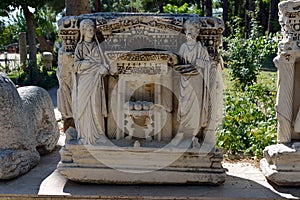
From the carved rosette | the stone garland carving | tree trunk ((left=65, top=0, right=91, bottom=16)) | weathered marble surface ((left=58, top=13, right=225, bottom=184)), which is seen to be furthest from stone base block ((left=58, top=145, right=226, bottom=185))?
tree trunk ((left=65, top=0, right=91, bottom=16))

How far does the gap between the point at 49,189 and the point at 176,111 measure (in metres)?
1.55

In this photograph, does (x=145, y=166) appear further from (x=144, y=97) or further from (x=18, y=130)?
(x=18, y=130)

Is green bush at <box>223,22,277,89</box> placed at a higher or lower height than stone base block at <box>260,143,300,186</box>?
higher

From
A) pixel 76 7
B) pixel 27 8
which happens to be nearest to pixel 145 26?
pixel 76 7

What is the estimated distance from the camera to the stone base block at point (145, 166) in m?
4.00

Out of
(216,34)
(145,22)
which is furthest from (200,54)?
(145,22)

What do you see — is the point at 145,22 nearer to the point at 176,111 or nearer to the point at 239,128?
the point at 176,111

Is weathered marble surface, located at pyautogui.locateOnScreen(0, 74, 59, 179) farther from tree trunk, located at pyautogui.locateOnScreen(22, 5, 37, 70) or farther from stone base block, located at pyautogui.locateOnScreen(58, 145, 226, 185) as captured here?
tree trunk, located at pyautogui.locateOnScreen(22, 5, 37, 70)

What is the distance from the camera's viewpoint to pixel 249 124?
619 cm

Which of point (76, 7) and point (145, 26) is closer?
point (145, 26)

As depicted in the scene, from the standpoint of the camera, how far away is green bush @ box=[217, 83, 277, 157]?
5.46m

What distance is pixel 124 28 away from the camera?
3979mm

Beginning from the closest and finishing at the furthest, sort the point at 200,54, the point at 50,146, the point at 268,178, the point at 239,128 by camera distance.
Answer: the point at 200,54, the point at 268,178, the point at 50,146, the point at 239,128

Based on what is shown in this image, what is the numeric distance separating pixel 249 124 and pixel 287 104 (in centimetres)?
211
